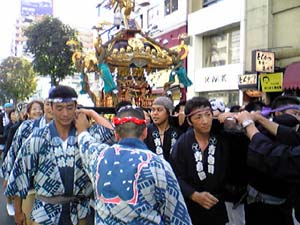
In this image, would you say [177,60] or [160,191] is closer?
[160,191]

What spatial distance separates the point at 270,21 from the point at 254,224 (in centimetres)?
1231

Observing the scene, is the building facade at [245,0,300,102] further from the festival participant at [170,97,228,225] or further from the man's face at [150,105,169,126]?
the festival participant at [170,97,228,225]

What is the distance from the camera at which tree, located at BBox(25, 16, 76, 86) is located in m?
23.6

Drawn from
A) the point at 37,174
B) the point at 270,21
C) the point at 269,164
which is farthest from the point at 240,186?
the point at 270,21

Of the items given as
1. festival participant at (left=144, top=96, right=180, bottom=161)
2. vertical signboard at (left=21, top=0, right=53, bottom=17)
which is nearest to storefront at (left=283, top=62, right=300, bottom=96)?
festival participant at (left=144, top=96, right=180, bottom=161)

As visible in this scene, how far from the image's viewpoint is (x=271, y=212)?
3.39 meters

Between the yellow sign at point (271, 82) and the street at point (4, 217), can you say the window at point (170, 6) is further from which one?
the street at point (4, 217)

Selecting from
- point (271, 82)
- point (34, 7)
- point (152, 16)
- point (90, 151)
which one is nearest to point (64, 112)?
point (90, 151)

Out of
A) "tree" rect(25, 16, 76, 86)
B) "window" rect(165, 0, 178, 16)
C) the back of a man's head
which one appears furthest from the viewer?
"tree" rect(25, 16, 76, 86)

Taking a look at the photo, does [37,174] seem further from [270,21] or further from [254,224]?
[270,21]

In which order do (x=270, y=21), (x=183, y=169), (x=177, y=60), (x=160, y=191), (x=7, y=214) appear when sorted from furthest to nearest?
(x=270, y=21)
(x=177, y=60)
(x=7, y=214)
(x=183, y=169)
(x=160, y=191)

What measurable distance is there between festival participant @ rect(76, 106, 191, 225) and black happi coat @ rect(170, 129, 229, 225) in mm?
985

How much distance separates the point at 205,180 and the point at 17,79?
3718 centimetres

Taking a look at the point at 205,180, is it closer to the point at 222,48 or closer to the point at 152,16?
the point at 222,48
